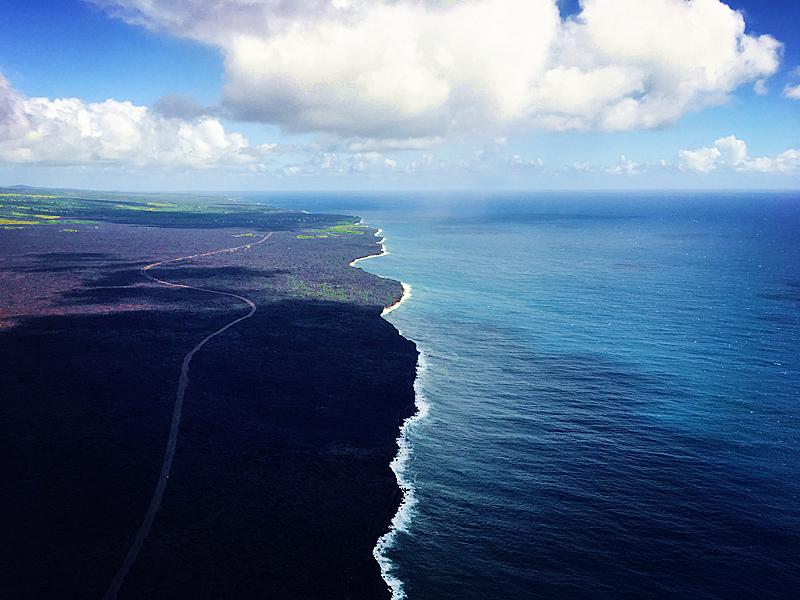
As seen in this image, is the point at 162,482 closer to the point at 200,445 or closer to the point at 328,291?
the point at 200,445

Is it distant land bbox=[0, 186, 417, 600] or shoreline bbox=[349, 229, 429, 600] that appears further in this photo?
shoreline bbox=[349, 229, 429, 600]

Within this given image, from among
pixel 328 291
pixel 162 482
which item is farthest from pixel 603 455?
pixel 328 291

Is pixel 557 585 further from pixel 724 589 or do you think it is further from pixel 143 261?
pixel 143 261

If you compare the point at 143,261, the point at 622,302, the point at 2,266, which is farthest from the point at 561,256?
the point at 2,266

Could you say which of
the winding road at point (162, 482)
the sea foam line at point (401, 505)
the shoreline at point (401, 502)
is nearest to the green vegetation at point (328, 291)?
the winding road at point (162, 482)

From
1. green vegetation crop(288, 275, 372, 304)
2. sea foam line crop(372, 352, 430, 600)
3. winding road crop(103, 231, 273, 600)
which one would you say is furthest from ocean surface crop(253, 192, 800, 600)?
winding road crop(103, 231, 273, 600)

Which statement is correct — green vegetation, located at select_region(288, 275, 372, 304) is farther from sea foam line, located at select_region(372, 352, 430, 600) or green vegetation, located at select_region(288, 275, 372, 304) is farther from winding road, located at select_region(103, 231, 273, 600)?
sea foam line, located at select_region(372, 352, 430, 600)
